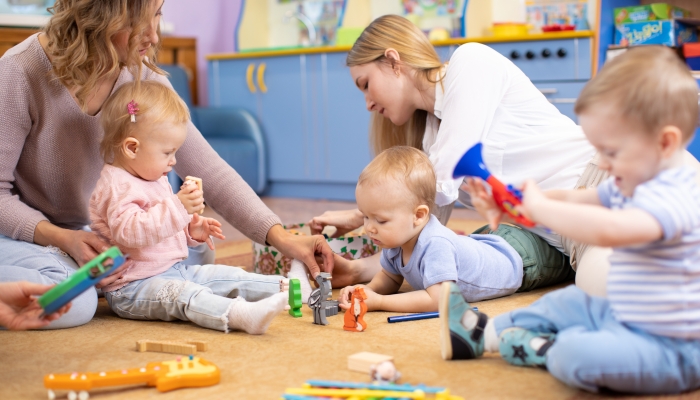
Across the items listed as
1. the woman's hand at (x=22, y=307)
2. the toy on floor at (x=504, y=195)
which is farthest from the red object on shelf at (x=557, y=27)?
the woman's hand at (x=22, y=307)

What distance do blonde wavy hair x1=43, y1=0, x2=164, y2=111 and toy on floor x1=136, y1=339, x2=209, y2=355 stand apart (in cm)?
52

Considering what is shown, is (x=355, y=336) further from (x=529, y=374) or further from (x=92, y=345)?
(x=92, y=345)

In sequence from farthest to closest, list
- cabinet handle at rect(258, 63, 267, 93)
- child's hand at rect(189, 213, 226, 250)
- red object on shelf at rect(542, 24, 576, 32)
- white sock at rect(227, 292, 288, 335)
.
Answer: cabinet handle at rect(258, 63, 267, 93), red object on shelf at rect(542, 24, 576, 32), child's hand at rect(189, 213, 226, 250), white sock at rect(227, 292, 288, 335)

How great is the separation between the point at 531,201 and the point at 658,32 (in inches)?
83.5

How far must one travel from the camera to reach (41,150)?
154cm

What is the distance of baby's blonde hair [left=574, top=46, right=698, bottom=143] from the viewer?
3.06ft

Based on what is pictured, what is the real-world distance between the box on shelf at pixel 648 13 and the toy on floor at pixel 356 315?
6.70 feet

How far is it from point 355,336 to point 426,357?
0.59 feet

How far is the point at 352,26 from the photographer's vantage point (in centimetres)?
391

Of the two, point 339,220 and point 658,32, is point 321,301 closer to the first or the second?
point 339,220

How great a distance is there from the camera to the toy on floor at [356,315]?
4.44 ft

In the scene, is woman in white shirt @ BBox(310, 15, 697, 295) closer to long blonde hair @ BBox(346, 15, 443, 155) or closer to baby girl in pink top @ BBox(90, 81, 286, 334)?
long blonde hair @ BBox(346, 15, 443, 155)

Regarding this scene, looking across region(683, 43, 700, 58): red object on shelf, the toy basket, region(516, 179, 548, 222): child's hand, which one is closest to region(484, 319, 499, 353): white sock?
region(516, 179, 548, 222): child's hand

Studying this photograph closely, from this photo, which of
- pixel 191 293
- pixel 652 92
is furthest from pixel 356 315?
pixel 652 92
